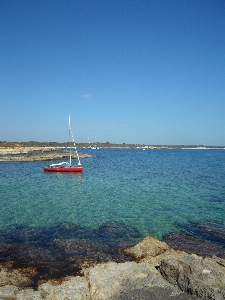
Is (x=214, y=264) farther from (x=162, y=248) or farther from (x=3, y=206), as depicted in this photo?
(x=3, y=206)

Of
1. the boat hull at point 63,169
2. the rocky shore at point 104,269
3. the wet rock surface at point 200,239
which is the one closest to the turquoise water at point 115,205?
the wet rock surface at point 200,239

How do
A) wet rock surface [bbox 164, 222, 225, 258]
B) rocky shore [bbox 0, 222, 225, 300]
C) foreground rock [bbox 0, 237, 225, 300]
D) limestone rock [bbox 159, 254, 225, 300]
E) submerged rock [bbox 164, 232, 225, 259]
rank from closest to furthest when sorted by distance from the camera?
1. limestone rock [bbox 159, 254, 225, 300]
2. foreground rock [bbox 0, 237, 225, 300]
3. rocky shore [bbox 0, 222, 225, 300]
4. submerged rock [bbox 164, 232, 225, 259]
5. wet rock surface [bbox 164, 222, 225, 258]

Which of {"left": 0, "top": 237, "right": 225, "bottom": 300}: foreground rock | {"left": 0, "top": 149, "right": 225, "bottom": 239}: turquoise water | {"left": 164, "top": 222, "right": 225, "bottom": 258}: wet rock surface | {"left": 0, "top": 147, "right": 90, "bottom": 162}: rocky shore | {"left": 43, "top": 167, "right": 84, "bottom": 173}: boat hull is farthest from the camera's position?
{"left": 0, "top": 147, "right": 90, "bottom": 162}: rocky shore

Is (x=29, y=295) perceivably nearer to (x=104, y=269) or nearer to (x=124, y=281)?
(x=104, y=269)

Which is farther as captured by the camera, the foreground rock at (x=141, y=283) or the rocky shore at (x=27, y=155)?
the rocky shore at (x=27, y=155)

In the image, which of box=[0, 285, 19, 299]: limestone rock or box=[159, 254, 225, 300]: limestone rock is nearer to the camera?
box=[159, 254, 225, 300]: limestone rock

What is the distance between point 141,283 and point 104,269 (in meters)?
1.88

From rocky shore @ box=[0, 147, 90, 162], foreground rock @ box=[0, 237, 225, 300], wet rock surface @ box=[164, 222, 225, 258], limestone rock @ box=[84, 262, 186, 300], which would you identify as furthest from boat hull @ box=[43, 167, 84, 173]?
limestone rock @ box=[84, 262, 186, 300]

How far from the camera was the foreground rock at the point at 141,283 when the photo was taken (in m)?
8.44

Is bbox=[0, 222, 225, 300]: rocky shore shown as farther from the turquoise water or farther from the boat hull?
the boat hull

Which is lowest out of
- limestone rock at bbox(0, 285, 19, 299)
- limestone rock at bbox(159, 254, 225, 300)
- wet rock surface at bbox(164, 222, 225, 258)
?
wet rock surface at bbox(164, 222, 225, 258)

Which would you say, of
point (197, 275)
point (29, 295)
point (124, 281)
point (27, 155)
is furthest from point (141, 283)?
point (27, 155)

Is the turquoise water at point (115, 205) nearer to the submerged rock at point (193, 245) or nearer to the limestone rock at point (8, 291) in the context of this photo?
the submerged rock at point (193, 245)

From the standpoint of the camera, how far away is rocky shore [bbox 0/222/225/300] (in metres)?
8.61
